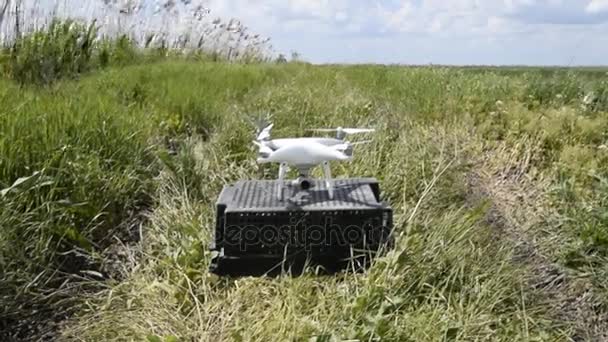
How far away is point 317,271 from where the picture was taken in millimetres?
1621

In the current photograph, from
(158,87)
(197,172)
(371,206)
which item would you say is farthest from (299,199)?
(158,87)

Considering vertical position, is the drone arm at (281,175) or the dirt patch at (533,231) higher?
the drone arm at (281,175)

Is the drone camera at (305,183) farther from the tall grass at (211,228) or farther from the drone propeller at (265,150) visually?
the tall grass at (211,228)

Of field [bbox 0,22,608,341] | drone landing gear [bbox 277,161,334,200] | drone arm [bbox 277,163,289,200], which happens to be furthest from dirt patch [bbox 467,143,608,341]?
drone arm [bbox 277,163,289,200]

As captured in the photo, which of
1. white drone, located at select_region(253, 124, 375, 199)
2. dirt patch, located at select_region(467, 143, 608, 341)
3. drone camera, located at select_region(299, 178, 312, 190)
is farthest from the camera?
dirt patch, located at select_region(467, 143, 608, 341)

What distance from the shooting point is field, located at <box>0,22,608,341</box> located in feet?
4.99

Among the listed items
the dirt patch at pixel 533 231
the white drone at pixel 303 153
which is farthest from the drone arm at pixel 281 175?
the dirt patch at pixel 533 231

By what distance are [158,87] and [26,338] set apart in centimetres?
274

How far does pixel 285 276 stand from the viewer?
1574 mm

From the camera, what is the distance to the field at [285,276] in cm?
152

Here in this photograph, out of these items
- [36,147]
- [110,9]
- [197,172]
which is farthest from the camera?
[110,9]

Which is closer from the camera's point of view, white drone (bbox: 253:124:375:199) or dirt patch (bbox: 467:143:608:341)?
white drone (bbox: 253:124:375:199)

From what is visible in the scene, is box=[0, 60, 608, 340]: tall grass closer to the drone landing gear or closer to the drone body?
the drone body

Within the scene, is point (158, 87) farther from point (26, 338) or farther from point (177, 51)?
point (177, 51)
